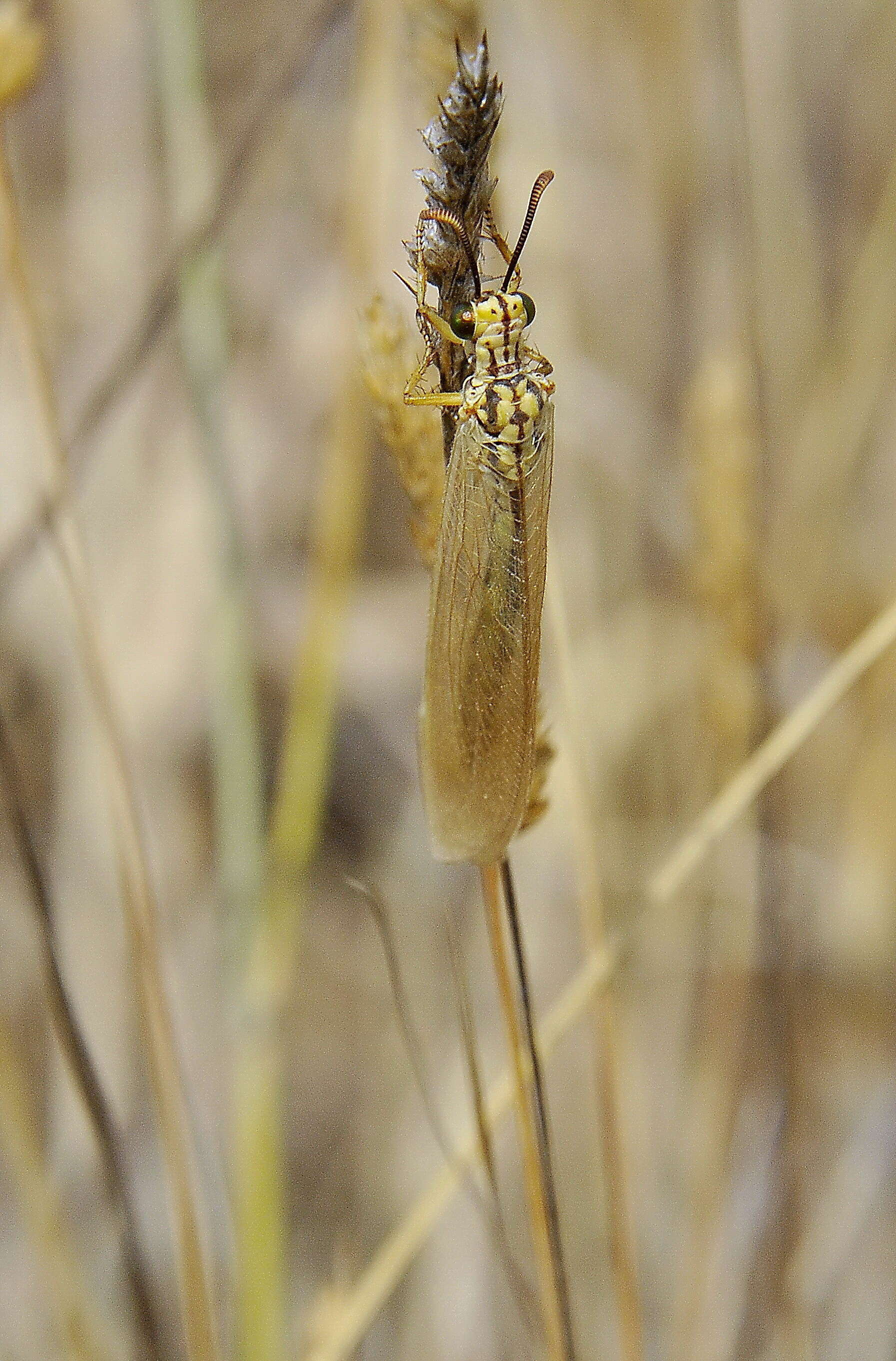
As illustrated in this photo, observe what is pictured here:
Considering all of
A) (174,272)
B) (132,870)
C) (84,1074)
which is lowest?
(84,1074)

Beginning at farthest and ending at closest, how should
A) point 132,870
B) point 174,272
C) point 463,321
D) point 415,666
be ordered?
point 415,666 < point 174,272 < point 132,870 < point 463,321

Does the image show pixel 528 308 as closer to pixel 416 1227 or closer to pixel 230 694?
pixel 230 694

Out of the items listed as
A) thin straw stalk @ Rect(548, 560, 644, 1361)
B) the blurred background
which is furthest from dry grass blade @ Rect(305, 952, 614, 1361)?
the blurred background

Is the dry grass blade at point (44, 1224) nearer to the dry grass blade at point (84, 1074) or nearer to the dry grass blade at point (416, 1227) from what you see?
the dry grass blade at point (84, 1074)

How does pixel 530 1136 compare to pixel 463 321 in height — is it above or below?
below

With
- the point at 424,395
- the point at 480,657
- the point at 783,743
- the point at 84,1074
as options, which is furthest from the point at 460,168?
the point at 84,1074

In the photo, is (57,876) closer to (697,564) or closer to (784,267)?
(697,564)

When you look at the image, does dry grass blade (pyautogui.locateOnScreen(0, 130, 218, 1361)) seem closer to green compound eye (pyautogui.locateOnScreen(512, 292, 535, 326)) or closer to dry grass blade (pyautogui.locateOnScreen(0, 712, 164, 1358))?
dry grass blade (pyautogui.locateOnScreen(0, 712, 164, 1358))
